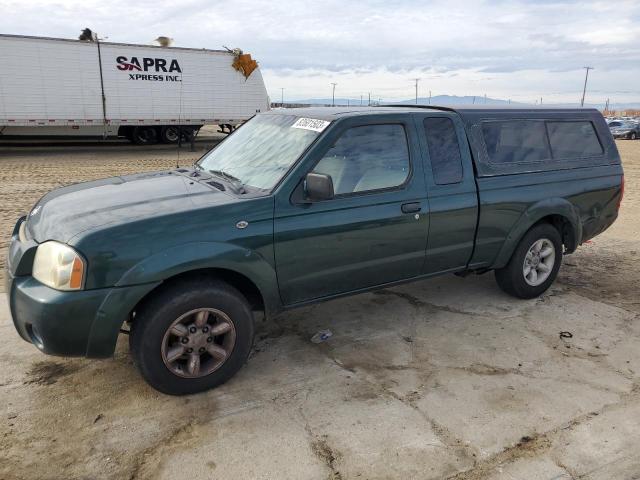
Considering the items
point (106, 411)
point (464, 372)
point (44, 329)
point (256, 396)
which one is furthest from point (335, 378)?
point (44, 329)

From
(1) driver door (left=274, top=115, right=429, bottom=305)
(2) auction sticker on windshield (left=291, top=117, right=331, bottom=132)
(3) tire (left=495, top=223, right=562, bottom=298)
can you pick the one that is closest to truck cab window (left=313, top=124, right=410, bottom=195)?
(1) driver door (left=274, top=115, right=429, bottom=305)

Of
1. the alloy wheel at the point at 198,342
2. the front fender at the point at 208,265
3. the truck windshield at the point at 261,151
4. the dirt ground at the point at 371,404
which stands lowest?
the dirt ground at the point at 371,404

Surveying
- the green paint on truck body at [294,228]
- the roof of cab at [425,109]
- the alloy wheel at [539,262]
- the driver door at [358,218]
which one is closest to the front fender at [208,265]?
the green paint on truck body at [294,228]

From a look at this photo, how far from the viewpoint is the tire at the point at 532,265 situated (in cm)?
472

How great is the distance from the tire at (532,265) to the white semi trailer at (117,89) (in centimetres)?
1370

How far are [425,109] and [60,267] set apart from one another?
3.06 m

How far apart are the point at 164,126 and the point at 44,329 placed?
17362 millimetres

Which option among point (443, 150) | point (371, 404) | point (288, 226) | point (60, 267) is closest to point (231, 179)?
point (288, 226)

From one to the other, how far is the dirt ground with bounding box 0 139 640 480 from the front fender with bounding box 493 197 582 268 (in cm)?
55

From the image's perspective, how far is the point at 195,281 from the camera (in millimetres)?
3158

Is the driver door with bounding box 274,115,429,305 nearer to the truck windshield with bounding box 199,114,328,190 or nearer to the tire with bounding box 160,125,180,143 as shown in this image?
the truck windshield with bounding box 199,114,328,190

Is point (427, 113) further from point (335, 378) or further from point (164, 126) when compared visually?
point (164, 126)

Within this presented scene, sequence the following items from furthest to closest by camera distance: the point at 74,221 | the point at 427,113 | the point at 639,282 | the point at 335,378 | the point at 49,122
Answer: the point at 49,122 < the point at 639,282 < the point at 427,113 < the point at 335,378 < the point at 74,221

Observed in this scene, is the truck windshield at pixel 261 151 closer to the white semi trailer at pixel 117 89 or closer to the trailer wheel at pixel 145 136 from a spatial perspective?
the white semi trailer at pixel 117 89
